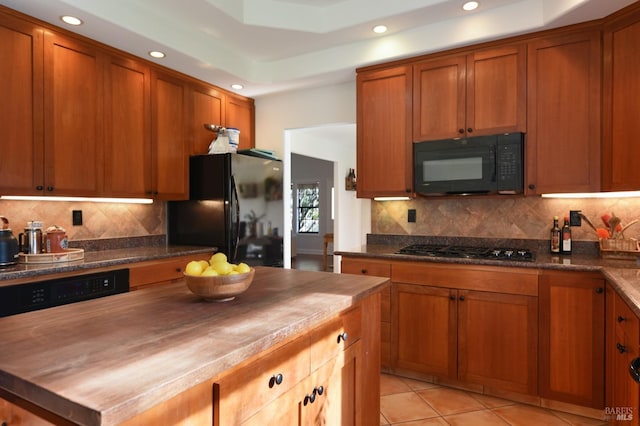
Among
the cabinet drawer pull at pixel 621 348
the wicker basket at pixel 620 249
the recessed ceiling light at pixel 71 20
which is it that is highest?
the recessed ceiling light at pixel 71 20

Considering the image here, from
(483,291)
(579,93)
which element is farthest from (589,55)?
(483,291)

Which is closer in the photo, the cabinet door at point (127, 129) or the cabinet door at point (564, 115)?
the cabinet door at point (564, 115)

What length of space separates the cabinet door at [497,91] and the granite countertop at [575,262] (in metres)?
0.92

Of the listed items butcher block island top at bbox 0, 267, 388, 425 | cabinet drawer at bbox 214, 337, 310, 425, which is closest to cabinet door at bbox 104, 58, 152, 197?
butcher block island top at bbox 0, 267, 388, 425

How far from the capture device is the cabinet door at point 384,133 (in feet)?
10.1

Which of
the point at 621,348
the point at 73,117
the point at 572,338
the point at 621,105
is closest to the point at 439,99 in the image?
the point at 621,105

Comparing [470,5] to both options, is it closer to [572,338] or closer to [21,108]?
[572,338]

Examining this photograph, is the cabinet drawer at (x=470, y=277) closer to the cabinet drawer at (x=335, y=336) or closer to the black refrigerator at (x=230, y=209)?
the cabinet drawer at (x=335, y=336)

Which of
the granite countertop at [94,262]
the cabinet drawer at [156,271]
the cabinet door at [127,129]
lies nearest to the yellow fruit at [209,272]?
the granite countertop at [94,262]

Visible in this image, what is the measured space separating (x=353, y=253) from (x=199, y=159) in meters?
1.68

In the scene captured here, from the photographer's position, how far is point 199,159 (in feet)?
11.5

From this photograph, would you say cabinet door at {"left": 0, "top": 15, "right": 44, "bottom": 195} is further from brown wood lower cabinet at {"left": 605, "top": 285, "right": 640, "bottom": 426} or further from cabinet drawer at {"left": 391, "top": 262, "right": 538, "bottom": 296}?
brown wood lower cabinet at {"left": 605, "top": 285, "right": 640, "bottom": 426}

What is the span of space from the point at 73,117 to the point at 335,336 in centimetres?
242

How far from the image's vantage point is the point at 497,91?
273cm
